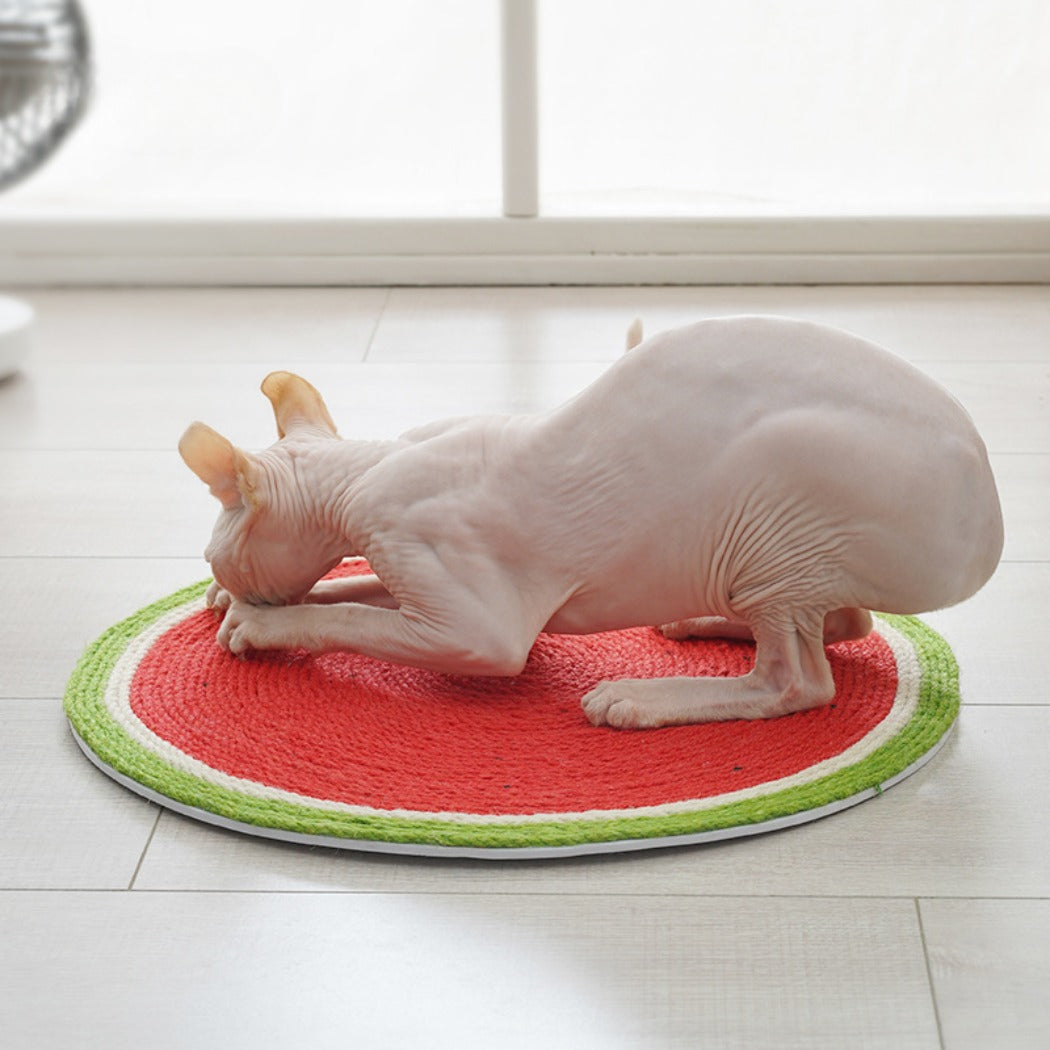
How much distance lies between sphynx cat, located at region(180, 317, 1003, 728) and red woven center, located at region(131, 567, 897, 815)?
0.12 ft

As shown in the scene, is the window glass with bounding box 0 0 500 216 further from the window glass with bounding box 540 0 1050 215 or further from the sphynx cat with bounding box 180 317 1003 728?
the sphynx cat with bounding box 180 317 1003 728

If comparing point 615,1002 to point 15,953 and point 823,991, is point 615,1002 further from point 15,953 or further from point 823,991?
point 15,953

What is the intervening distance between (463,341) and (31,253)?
0.81m

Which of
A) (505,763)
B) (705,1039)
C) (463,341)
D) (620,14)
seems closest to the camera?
(705,1039)

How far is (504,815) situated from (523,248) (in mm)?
1575

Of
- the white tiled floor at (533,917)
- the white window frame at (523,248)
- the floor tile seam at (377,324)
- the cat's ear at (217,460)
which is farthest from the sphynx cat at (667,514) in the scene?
the white window frame at (523,248)

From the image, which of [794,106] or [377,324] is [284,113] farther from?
[794,106]

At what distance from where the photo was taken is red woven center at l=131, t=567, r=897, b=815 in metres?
1.25

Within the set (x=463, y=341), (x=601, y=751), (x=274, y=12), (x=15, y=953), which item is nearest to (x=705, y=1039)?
(x=601, y=751)

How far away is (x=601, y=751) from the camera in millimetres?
1304

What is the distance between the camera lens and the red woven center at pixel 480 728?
1254 mm

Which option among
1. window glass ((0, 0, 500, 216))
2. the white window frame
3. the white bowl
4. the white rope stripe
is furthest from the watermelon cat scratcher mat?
window glass ((0, 0, 500, 216))

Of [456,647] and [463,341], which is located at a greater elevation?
[456,647]

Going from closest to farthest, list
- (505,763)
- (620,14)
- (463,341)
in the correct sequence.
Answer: (505,763), (463,341), (620,14)
